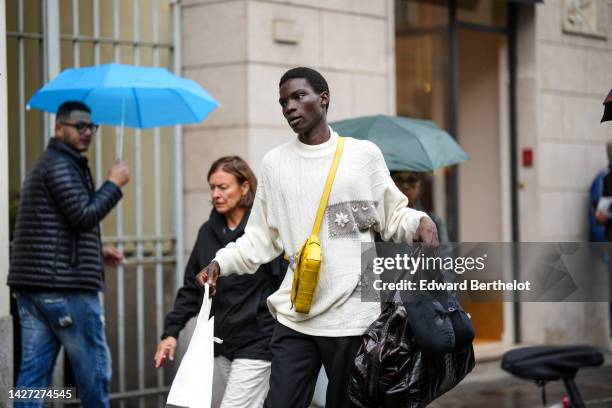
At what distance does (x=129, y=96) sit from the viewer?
289 inches

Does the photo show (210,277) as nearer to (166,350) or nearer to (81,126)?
(166,350)

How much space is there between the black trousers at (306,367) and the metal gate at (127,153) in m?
3.71

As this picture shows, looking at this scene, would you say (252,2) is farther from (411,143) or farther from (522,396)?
(522,396)

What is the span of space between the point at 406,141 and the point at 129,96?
183 cm

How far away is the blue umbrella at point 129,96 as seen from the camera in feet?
22.9

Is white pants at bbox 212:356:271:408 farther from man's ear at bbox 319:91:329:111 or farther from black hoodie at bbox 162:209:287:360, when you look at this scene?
man's ear at bbox 319:91:329:111

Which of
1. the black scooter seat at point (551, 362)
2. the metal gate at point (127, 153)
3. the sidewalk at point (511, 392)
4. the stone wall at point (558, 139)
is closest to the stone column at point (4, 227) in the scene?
the metal gate at point (127, 153)

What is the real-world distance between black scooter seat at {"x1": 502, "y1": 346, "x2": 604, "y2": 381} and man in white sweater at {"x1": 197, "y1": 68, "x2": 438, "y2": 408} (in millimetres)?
763

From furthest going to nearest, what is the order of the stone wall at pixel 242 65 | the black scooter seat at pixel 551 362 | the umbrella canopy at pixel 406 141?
1. the stone wall at pixel 242 65
2. the umbrella canopy at pixel 406 141
3. the black scooter seat at pixel 551 362

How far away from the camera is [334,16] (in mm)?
9328

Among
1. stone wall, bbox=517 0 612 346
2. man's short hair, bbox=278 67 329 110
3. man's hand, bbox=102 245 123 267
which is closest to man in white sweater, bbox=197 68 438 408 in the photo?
man's short hair, bbox=278 67 329 110

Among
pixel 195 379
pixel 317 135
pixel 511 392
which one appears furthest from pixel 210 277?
pixel 511 392

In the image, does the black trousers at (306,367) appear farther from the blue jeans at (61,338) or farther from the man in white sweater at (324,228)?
the blue jeans at (61,338)

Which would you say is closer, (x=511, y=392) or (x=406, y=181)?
(x=406, y=181)
